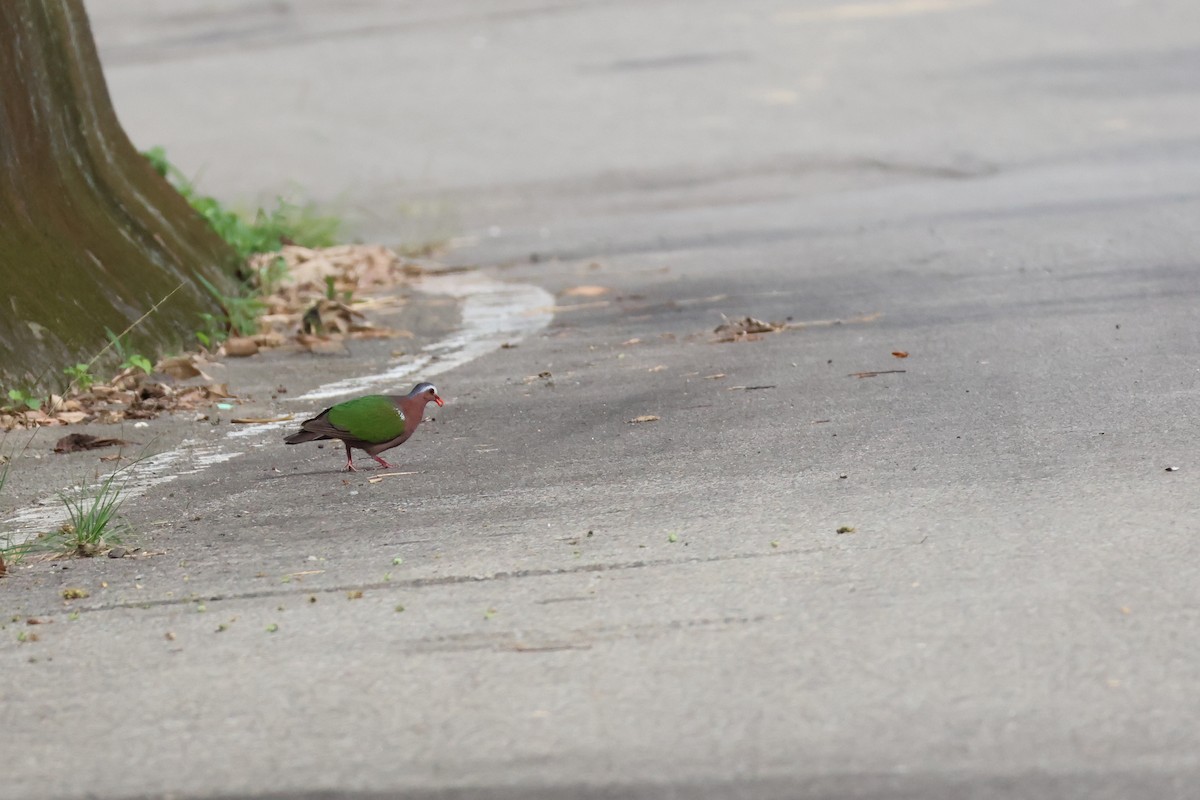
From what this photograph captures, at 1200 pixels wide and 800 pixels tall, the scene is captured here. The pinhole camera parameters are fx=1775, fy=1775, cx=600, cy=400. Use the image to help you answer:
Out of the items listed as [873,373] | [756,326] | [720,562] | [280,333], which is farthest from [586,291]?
[720,562]

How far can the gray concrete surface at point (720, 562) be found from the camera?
3990mm

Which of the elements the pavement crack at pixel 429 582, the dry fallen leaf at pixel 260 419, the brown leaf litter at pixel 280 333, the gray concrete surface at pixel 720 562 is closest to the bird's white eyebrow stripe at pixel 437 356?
the dry fallen leaf at pixel 260 419

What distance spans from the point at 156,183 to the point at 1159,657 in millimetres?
8518

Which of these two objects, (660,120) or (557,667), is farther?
(660,120)

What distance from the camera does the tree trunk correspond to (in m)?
8.91

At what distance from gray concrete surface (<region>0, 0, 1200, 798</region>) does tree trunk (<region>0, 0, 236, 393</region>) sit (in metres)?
0.86

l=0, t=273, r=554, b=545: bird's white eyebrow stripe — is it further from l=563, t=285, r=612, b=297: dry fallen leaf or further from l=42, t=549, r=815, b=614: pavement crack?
l=42, t=549, r=815, b=614: pavement crack

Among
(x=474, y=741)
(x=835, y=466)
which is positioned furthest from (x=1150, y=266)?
(x=474, y=741)

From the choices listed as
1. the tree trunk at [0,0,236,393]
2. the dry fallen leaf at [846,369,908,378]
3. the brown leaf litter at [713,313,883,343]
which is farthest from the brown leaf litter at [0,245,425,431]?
the dry fallen leaf at [846,369,908,378]

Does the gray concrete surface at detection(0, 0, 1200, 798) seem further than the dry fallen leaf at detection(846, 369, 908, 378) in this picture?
No

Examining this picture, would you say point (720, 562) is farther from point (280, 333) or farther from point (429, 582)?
point (280, 333)

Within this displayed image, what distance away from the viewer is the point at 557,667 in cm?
452

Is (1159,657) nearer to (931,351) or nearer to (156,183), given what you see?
(931,351)

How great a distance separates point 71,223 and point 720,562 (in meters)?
5.74
